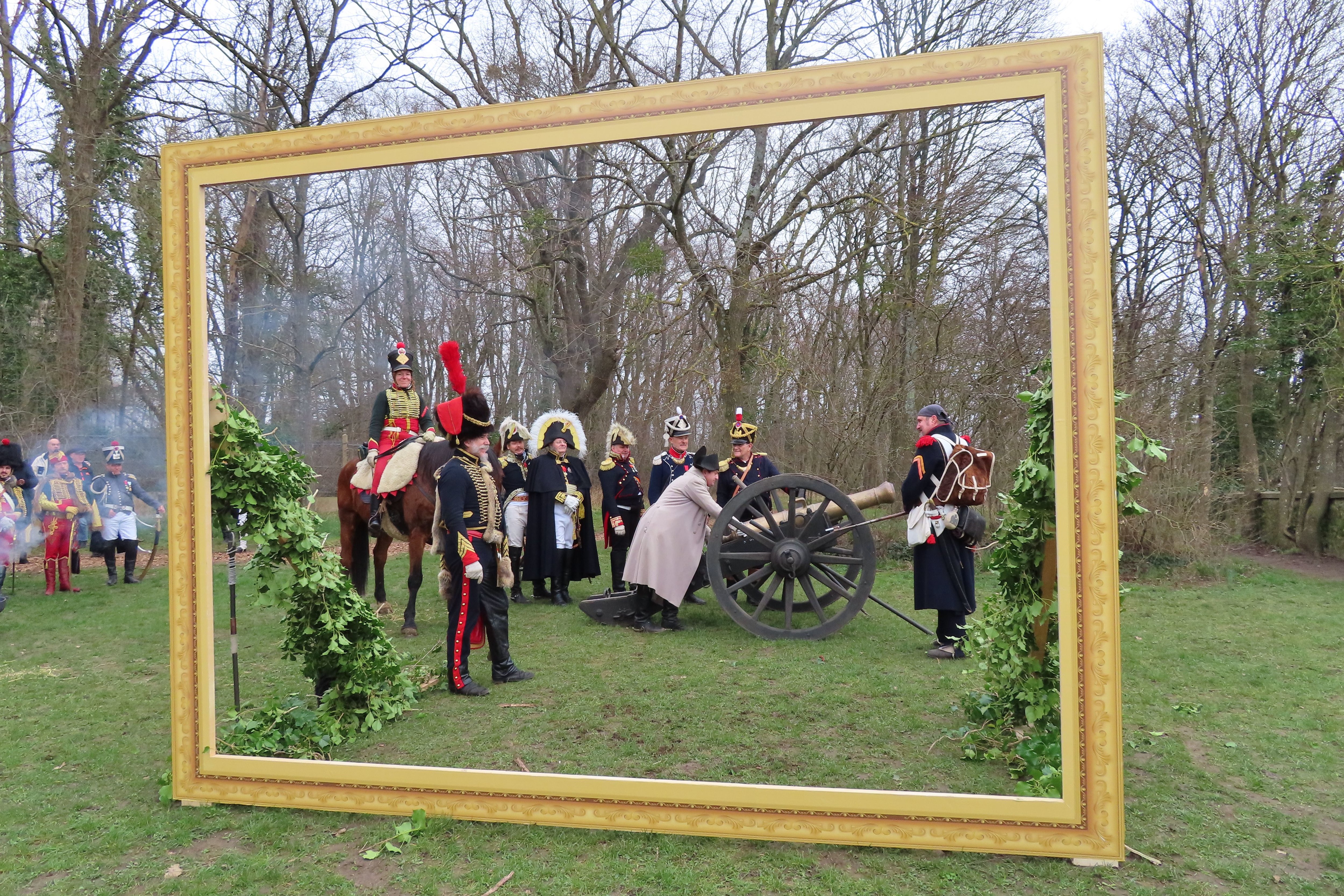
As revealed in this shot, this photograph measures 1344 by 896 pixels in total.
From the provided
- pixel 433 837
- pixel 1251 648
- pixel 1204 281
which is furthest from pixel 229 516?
pixel 1204 281

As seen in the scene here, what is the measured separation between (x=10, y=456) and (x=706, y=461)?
25.1 feet

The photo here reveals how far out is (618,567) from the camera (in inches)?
316

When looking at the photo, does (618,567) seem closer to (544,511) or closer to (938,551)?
(544,511)

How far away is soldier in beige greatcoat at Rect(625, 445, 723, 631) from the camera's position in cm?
641

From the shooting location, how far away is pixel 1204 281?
10.8 metres

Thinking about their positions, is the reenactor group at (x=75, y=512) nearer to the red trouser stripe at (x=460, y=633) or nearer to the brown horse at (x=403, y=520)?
the brown horse at (x=403, y=520)

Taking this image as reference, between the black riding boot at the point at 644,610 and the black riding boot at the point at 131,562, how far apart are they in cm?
714

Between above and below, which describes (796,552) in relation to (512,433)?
below

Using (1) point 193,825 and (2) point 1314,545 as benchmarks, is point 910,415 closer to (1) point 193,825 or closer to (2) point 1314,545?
(1) point 193,825

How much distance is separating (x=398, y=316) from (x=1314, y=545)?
40.3ft

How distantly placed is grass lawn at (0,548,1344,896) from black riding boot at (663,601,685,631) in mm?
152

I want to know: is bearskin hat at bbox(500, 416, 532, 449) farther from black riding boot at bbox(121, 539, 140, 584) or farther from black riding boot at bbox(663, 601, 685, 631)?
black riding boot at bbox(121, 539, 140, 584)

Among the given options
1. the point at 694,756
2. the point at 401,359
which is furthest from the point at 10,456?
the point at 694,756

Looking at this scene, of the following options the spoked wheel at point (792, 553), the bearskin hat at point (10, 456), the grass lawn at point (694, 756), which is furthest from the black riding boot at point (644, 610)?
the bearskin hat at point (10, 456)
